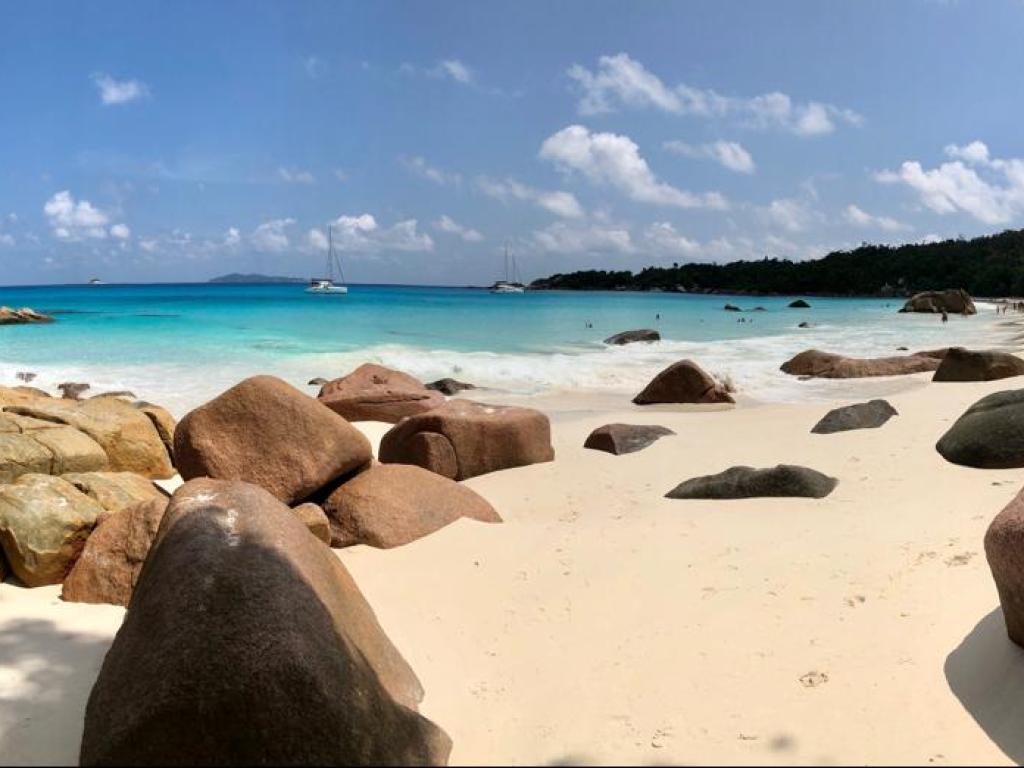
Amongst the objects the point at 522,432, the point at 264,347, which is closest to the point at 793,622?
the point at 522,432

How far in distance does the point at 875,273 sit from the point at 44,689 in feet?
371

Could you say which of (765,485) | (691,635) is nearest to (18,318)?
(765,485)

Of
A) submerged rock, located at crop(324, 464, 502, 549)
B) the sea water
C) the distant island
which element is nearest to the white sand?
submerged rock, located at crop(324, 464, 502, 549)

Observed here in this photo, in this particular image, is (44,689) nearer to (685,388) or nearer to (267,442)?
(267,442)

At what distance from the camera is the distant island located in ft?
289

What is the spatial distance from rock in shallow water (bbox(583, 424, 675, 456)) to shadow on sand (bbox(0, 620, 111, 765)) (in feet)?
21.2

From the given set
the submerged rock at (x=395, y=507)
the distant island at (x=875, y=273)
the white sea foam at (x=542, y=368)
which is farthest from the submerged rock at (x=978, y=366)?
the distant island at (x=875, y=273)

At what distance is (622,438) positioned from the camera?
9680mm

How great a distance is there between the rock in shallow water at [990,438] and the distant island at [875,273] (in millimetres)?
86260

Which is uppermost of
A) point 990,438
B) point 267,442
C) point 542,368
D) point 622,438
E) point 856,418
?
point 267,442

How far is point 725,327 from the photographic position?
1693 inches

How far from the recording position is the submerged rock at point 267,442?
5941 millimetres

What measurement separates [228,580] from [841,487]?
555 cm

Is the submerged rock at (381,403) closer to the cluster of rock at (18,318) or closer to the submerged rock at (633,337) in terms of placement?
the submerged rock at (633,337)
